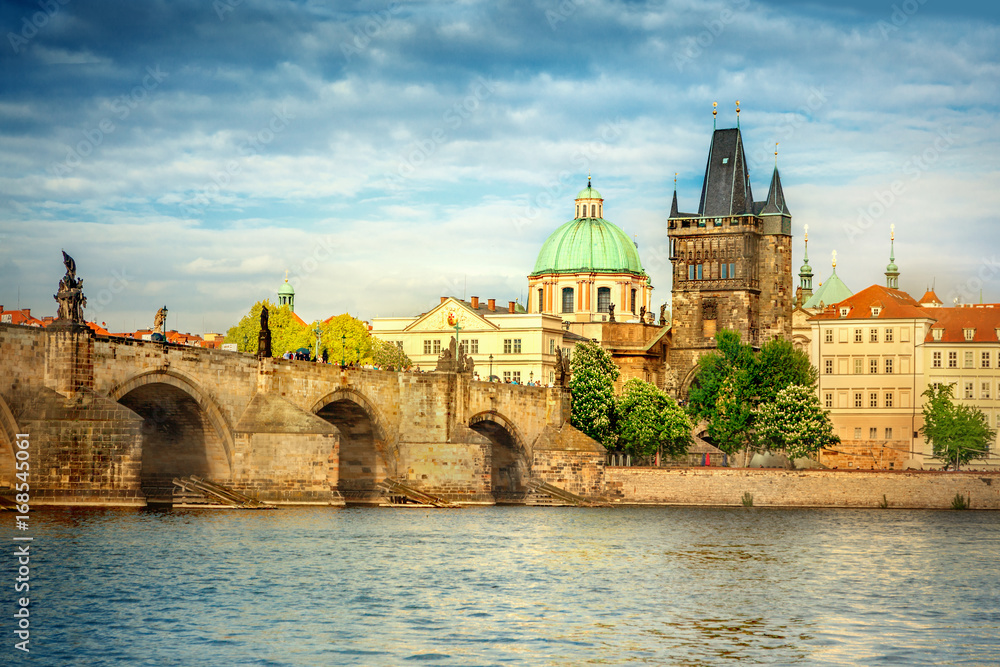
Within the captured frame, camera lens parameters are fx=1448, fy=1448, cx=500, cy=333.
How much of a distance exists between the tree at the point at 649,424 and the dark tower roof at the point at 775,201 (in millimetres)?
27609

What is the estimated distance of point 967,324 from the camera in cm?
10638

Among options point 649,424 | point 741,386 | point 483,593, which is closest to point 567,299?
point 741,386

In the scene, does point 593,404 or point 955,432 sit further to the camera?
point 955,432

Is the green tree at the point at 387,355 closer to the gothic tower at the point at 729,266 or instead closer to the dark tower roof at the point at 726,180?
the gothic tower at the point at 729,266

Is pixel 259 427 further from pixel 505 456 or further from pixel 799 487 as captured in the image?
pixel 799 487

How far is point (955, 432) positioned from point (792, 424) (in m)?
13.4

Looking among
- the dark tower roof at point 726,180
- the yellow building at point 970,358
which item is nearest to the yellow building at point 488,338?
the dark tower roof at point 726,180

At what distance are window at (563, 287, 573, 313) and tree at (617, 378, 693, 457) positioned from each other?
47.5 meters

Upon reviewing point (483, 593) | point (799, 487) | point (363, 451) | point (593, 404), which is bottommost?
point (483, 593)

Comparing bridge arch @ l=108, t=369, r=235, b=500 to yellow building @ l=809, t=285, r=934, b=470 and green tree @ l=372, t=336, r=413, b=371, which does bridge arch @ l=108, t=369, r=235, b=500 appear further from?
yellow building @ l=809, t=285, r=934, b=470

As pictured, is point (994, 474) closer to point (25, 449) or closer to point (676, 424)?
point (676, 424)

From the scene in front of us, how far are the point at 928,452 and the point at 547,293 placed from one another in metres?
45.5

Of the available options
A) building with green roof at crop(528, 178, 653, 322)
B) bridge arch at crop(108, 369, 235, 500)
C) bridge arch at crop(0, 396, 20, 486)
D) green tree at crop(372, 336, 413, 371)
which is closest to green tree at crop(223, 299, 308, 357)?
green tree at crop(372, 336, 413, 371)


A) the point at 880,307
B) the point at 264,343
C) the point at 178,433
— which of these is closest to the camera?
the point at 178,433
